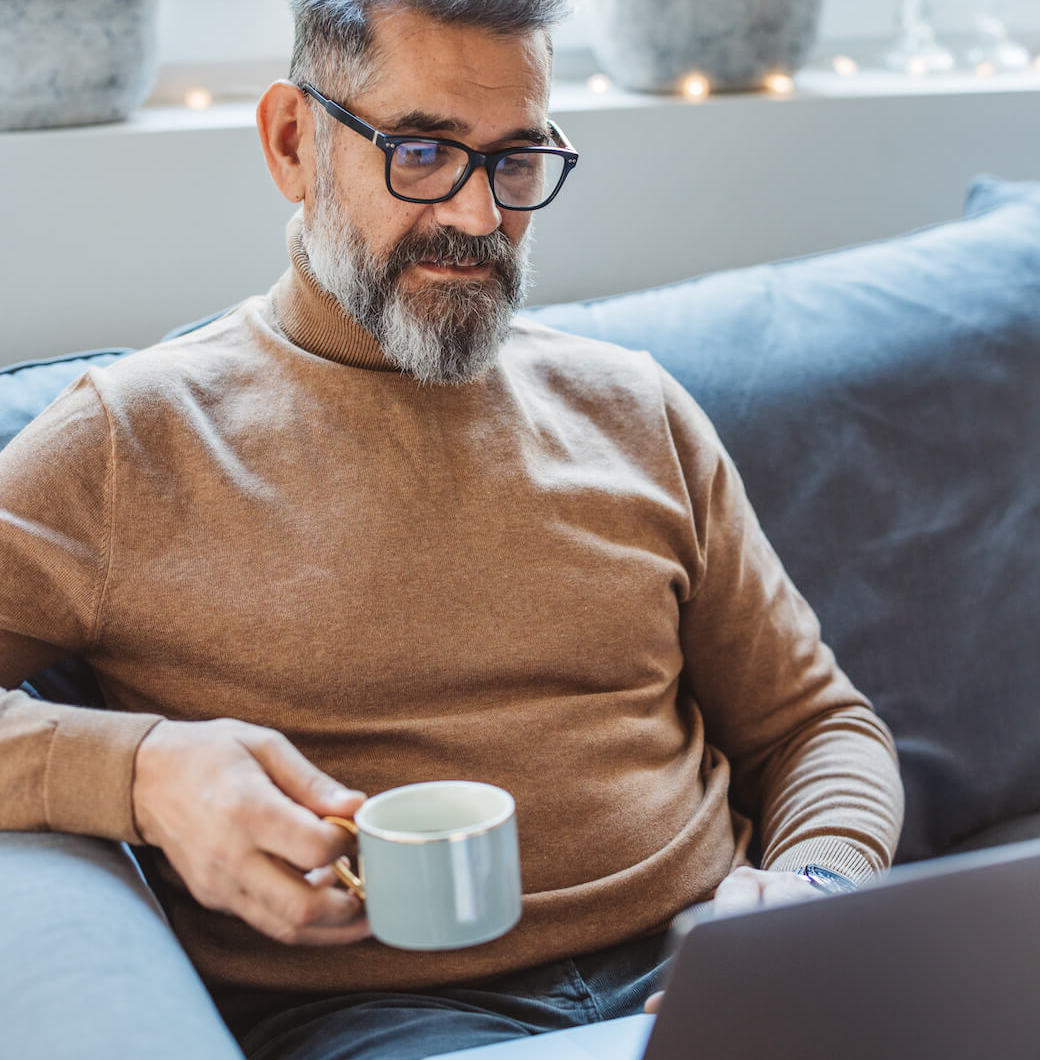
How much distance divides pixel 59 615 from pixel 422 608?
0.95 ft

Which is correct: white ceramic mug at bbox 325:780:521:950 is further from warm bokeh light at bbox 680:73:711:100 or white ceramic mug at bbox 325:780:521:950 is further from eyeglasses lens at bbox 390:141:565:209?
warm bokeh light at bbox 680:73:711:100

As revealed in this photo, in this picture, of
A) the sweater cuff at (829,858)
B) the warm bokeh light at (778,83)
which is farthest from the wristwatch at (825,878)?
the warm bokeh light at (778,83)

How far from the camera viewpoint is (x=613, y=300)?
157 cm

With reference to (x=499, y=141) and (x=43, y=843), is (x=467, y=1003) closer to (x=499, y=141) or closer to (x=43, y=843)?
(x=43, y=843)

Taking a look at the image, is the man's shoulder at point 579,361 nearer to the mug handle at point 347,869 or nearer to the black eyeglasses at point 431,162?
the black eyeglasses at point 431,162

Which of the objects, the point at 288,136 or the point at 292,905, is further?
the point at 288,136

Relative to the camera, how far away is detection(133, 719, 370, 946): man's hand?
0.82 m

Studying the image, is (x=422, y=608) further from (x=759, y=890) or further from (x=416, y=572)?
(x=759, y=890)

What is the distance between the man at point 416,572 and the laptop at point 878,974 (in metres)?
0.36

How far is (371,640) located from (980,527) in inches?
31.5

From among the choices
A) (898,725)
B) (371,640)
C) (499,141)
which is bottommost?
(898,725)

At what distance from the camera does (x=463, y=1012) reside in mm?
1022

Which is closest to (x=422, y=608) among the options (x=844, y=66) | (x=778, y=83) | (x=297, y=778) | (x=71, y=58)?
(x=297, y=778)

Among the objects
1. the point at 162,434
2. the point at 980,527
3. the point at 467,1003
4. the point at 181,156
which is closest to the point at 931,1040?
the point at 467,1003
